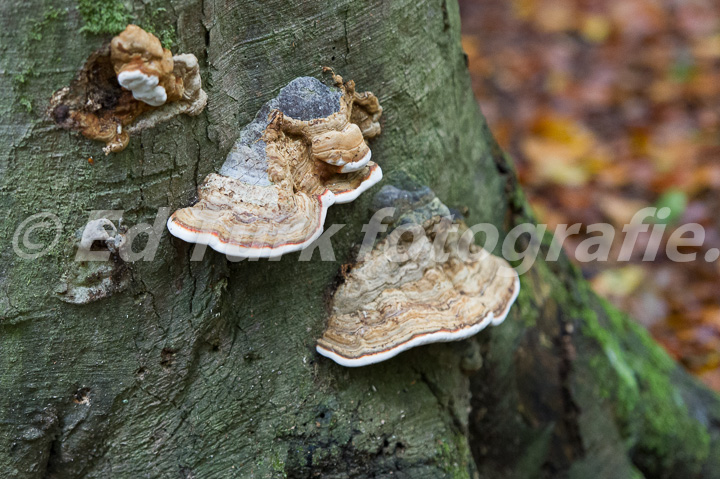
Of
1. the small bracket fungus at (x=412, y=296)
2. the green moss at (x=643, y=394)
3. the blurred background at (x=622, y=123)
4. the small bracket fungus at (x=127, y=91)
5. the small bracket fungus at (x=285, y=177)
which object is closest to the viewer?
the small bracket fungus at (x=127, y=91)

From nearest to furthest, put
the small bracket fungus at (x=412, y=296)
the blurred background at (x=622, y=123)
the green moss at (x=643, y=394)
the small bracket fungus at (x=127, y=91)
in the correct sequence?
the small bracket fungus at (x=127, y=91) → the small bracket fungus at (x=412, y=296) → the green moss at (x=643, y=394) → the blurred background at (x=622, y=123)

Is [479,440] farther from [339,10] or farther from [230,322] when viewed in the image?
[339,10]

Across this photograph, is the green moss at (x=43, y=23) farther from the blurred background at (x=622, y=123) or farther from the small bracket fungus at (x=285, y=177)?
the blurred background at (x=622, y=123)

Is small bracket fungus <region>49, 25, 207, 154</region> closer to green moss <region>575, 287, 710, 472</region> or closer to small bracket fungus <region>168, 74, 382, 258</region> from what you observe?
small bracket fungus <region>168, 74, 382, 258</region>

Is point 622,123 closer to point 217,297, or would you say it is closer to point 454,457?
point 454,457

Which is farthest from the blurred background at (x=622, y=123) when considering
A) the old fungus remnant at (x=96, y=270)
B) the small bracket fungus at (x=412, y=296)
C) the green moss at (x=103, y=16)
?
the green moss at (x=103, y=16)

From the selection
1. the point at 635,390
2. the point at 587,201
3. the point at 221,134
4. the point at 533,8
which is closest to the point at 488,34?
the point at 533,8
